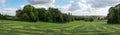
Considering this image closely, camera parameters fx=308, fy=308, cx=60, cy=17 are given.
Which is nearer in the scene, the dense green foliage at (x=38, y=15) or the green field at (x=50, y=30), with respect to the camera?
the green field at (x=50, y=30)

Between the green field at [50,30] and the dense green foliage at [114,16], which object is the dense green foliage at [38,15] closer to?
the dense green foliage at [114,16]

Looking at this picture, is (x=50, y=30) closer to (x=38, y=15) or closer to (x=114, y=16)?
(x=114, y=16)

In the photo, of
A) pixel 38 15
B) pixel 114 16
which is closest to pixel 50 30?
pixel 114 16

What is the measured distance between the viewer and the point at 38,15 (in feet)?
424

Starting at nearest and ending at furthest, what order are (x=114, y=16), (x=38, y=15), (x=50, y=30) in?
1. (x=50, y=30)
2. (x=114, y=16)
3. (x=38, y=15)

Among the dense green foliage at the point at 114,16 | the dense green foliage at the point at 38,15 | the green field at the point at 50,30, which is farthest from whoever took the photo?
the dense green foliage at the point at 38,15

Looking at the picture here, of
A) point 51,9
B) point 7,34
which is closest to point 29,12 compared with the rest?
point 51,9

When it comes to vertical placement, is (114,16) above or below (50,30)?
below

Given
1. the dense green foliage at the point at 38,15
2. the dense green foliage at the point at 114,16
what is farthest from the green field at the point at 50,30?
the dense green foliage at the point at 38,15

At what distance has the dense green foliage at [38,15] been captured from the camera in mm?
120625

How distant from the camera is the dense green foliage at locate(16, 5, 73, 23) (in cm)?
12062

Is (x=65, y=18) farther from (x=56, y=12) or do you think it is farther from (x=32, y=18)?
(x=32, y=18)

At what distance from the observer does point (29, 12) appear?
12462cm

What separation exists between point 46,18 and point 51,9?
722 inches
